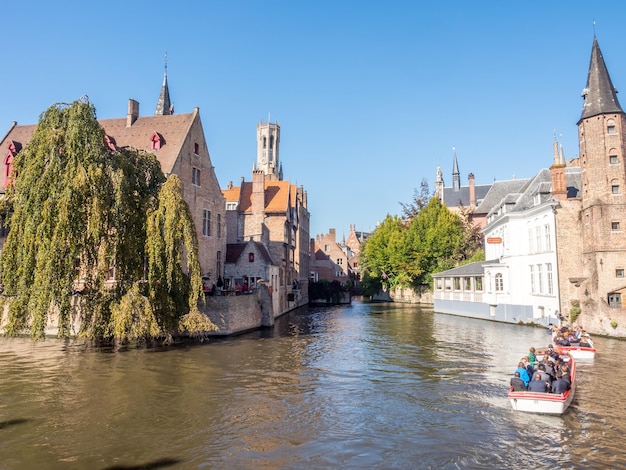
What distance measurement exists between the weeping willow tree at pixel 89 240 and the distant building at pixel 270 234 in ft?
46.0

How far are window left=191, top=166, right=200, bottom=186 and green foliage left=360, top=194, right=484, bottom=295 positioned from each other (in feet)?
99.0

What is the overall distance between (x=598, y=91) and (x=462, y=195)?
45.2 metres

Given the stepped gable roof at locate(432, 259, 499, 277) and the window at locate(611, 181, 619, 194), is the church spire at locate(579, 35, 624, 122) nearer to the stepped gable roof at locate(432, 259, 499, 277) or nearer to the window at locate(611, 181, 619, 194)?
the window at locate(611, 181, 619, 194)

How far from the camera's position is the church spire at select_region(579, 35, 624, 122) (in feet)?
88.3

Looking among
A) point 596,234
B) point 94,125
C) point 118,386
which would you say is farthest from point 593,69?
point 118,386

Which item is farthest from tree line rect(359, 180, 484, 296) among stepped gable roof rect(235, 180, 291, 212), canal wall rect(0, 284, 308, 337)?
canal wall rect(0, 284, 308, 337)

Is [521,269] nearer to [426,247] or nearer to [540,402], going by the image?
[426,247]

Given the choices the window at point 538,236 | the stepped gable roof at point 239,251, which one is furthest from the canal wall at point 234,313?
the window at point 538,236

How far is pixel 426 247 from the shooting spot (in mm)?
54500

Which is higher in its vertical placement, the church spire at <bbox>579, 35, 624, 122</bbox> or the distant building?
the church spire at <bbox>579, 35, 624, 122</bbox>

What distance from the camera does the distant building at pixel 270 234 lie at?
36.8 metres

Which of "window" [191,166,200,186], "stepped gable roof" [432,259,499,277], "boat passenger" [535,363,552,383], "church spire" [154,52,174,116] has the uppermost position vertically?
"church spire" [154,52,174,116]

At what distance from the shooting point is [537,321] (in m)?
31.0

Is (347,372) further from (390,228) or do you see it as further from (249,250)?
(390,228)
